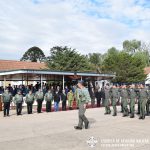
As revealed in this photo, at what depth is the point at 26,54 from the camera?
385 feet

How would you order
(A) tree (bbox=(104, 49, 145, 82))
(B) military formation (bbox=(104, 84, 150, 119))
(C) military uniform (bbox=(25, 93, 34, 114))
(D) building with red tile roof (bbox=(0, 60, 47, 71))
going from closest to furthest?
(B) military formation (bbox=(104, 84, 150, 119)) < (C) military uniform (bbox=(25, 93, 34, 114)) < (A) tree (bbox=(104, 49, 145, 82)) < (D) building with red tile roof (bbox=(0, 60, 47, 71))

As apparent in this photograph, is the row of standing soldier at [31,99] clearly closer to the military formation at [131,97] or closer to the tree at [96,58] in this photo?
the military formation at [131,97]

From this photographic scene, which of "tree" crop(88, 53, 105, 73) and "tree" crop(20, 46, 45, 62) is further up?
"tree" crop(20, 46, 45, 62)

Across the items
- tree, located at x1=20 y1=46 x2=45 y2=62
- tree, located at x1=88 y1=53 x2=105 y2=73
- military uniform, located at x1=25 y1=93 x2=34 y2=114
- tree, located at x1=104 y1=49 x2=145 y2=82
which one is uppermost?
tree, located at x1=20 y1=46 x2=45 y2=62

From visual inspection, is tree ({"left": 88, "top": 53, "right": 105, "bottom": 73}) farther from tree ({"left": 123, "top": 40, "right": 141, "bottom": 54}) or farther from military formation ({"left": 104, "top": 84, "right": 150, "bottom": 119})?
military formation ({"left": 104, "top": 84, "right": 150, "bottom": 119})

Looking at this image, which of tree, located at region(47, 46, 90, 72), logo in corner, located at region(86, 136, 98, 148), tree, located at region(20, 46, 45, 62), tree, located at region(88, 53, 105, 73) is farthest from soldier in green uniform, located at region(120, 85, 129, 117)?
tree, located at region(20, 46, 45, 62)

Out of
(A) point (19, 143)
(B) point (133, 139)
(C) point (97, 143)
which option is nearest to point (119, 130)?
(B) point (133, 139)

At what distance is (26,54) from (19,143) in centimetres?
10891

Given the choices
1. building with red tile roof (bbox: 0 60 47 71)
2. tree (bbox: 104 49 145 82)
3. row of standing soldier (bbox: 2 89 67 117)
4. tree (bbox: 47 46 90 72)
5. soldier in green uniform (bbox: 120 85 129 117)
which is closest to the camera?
soldier in green uniform (bbox: 120 85 129 117)

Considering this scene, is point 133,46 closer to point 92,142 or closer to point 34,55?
point 34,55

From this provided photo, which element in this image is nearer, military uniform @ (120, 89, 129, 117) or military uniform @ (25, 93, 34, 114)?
military uniform @ (120, 89, 129, 117)

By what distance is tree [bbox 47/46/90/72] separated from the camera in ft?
171

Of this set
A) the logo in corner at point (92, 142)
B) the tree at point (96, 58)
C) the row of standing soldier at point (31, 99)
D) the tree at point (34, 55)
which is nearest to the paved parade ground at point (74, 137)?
the logo in corner at point (92, 142)

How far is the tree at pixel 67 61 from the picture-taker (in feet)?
171
